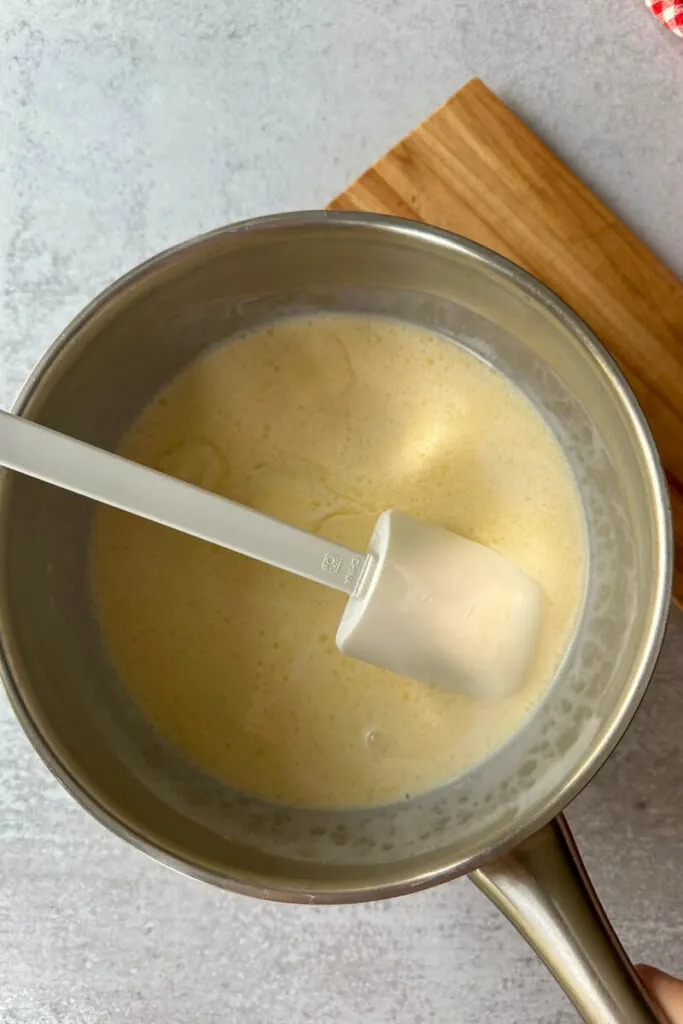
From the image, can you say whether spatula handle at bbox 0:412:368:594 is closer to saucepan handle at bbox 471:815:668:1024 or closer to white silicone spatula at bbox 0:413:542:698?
white silicone spatula at bbox 0:413:542:698

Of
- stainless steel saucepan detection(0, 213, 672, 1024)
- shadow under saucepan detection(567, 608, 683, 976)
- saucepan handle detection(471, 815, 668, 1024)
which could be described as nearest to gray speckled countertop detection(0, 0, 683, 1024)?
shadow under saucepan detection(567, 608, 683, 976)

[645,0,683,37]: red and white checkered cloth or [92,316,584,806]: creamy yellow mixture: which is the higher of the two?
[645,0,683,37]: red and white checkered cloth

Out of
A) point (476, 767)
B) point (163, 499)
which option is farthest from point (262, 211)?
point (476, 767)

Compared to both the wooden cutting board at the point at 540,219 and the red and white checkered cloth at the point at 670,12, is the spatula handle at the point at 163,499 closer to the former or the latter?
the wooden cutting board at the point at 540,219

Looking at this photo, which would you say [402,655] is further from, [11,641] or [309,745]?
[11,641]

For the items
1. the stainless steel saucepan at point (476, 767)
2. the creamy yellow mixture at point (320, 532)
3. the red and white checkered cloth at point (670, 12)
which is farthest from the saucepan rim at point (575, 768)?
the red and white checkered cloth at point (670, 12)

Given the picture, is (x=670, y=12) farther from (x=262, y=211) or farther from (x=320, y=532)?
(x=320, y=532)
